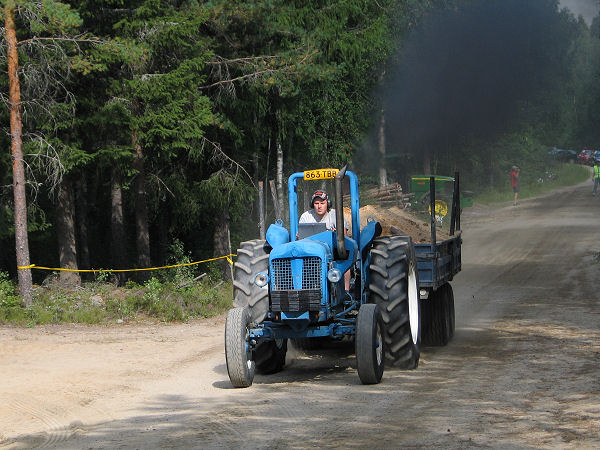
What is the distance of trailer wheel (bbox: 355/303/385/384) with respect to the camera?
9438 millimetres

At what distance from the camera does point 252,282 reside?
399 inches

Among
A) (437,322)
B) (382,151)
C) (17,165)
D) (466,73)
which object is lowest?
(437,322)

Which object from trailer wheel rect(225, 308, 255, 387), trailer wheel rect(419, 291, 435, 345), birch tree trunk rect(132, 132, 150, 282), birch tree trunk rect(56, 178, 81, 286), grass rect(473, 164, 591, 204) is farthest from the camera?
grass rect(473, 164, 591, 204)

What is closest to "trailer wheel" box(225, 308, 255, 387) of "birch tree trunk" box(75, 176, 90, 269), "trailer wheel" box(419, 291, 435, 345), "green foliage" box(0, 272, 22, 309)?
"trailer wheel" box(419, 291, 435, 345)

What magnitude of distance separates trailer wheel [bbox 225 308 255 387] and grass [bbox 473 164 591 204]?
1363 inches

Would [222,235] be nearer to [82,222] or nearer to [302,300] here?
[82,222]

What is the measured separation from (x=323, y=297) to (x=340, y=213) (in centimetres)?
93

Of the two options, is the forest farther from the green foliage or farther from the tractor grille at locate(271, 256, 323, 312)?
the tractor grille at locate(271, 256, 323, 312)

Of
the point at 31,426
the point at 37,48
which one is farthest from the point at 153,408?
the point at 37,48

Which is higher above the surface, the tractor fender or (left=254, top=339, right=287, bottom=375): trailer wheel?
the tractor fender

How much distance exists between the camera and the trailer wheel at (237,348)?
31.4 ft

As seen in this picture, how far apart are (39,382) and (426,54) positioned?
29.5m

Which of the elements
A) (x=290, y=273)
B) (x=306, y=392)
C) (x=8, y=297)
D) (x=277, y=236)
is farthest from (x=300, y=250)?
(x=8, y=297)

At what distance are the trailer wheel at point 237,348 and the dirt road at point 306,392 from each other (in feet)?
0.53
